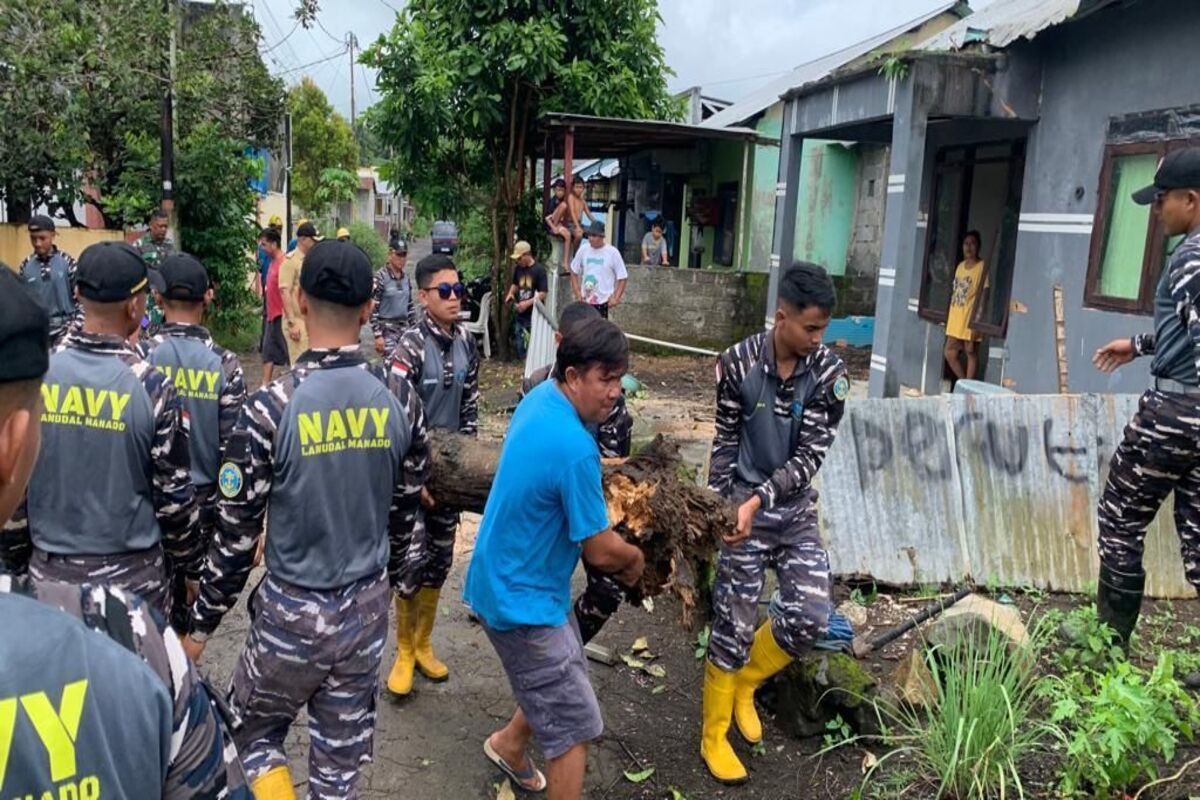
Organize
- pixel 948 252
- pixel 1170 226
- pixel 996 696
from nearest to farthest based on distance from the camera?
pixel 996 696 → pixel 1170 226 → pixel 948 252

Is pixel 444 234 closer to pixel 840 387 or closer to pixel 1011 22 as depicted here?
pixel 1011 22

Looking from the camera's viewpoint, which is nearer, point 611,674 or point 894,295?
point 611,674

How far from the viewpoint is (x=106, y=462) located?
291 cm

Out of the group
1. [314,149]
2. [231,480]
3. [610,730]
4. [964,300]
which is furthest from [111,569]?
[314,149]

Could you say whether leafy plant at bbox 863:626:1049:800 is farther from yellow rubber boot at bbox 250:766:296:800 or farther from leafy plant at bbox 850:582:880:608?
yellow rubber boot at bbox 250:766:296:800

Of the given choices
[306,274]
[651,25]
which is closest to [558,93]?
[651,25]

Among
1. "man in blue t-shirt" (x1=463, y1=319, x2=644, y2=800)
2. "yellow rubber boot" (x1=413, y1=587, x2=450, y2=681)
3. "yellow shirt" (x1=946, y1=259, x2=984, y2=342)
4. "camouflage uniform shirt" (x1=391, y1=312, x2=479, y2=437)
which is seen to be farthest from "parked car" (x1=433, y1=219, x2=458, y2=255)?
"man in blue t-shirt" (x1=463, y1=319, x2=644, y2=800)

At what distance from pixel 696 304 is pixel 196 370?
10.2 m

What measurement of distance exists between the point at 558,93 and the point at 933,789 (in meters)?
11.3

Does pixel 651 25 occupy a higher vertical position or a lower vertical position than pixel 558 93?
higher

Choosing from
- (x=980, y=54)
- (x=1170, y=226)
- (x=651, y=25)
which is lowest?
(x=1170, y=226)

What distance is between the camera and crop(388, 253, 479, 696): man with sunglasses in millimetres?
4293

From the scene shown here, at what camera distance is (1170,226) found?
396 cm

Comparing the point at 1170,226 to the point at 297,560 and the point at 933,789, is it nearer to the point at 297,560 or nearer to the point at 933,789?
the point at 933,789
